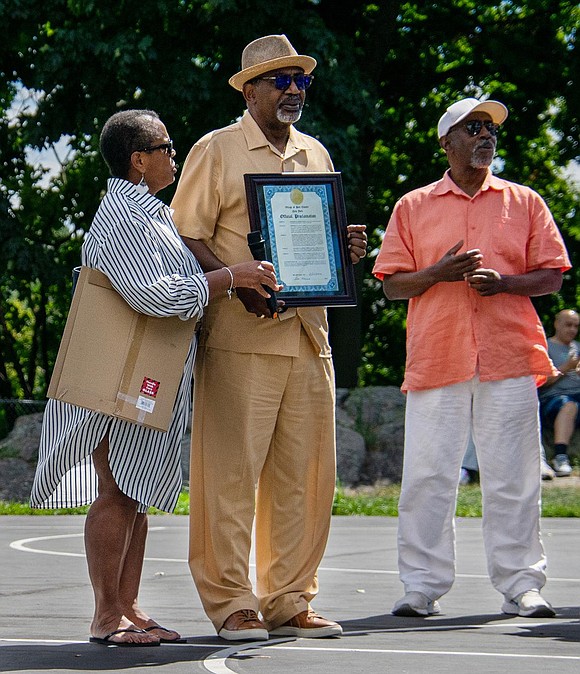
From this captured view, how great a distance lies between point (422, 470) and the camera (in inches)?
276

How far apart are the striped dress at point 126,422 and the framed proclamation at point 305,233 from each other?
368mm

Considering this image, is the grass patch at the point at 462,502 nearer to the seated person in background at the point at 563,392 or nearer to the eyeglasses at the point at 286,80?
the seated person in background at the point at 563,392

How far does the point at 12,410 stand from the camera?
19.2 m

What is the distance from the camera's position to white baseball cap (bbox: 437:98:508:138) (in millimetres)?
7039

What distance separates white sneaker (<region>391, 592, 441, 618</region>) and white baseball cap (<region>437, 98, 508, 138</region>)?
214 cm

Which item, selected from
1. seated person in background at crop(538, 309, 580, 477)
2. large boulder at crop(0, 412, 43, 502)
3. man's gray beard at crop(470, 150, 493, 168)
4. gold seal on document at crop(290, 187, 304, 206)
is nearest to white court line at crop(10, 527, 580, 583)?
man's gray beard at crop(470, 150, 493, 168)

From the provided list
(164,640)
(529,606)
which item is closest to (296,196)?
(164,640)

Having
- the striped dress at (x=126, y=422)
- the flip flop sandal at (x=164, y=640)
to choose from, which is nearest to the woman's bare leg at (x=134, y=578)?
the flip flop sandal at (x=164, y=640)

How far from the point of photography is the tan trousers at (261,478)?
612cm

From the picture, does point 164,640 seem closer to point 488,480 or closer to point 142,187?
point 142,187

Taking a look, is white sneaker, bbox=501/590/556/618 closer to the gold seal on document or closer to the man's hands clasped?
the man's hands clasped

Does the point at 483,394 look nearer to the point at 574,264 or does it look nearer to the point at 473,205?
the point at 473,205

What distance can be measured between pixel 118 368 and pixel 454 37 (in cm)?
1826

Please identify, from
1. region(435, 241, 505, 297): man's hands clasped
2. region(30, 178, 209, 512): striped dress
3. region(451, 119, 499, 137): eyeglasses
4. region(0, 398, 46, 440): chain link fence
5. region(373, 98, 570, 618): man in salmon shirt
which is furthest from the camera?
region(0, 398, 46, 440): chain link fence
